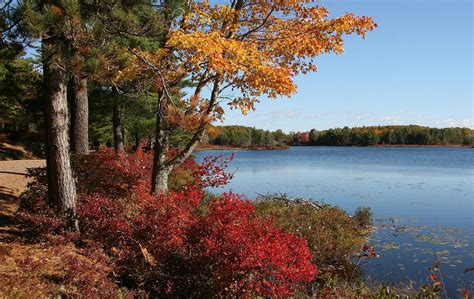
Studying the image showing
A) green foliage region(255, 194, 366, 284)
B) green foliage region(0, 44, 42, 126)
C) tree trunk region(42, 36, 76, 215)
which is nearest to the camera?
tree trunk region(42, 36, 76, 215)

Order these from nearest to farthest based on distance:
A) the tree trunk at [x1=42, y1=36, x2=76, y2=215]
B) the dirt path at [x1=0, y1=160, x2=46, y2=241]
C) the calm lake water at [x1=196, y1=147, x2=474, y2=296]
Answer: the tree trunk at [x1=42, y1=36, x2=76, y2=215], the dirt path at [x1=0, y1=160, x2=46, y2=241], the calm lake water at [x1=196, y1=147, x2=474, y2=296]

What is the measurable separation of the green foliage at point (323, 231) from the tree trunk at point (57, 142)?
14.3ft

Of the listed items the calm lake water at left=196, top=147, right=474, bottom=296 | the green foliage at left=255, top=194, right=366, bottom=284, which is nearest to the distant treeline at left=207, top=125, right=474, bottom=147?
the calm lake water at left=196, top=147, right=474, bottom=296

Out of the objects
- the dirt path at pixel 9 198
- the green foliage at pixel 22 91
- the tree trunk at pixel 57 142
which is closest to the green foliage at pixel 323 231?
the tree trunk at pixel 57 142

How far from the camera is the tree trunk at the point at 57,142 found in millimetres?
7691

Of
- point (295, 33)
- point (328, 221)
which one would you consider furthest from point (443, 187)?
point (295, 33)

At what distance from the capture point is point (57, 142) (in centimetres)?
775

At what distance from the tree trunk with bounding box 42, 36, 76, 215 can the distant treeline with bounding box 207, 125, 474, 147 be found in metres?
101

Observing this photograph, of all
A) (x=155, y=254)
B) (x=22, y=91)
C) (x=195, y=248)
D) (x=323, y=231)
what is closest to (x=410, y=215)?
(x=323, y=231)

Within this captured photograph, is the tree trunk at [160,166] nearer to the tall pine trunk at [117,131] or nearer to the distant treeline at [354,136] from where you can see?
the tall pine trunk at [117,131]

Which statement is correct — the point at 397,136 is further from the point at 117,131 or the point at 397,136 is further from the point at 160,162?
the point at 160,162

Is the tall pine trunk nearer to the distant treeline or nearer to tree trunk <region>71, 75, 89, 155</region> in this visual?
tree trunk <region>71, 75, 89, 155</region>

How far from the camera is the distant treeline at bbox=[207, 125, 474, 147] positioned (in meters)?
118

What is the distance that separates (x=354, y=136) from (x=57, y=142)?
132 metres
